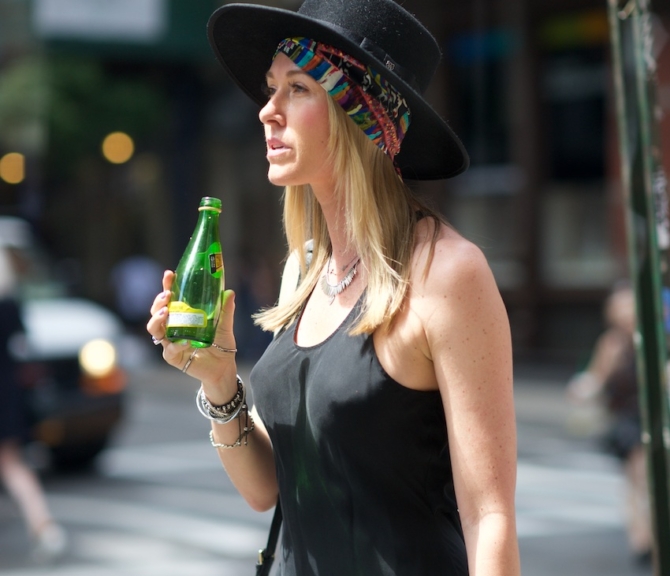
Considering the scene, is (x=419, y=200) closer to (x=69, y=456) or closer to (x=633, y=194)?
(x=633, y=194)

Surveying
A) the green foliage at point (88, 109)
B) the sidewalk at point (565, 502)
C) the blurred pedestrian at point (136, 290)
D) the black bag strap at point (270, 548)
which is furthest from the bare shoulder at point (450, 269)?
the blurred pedestrian at point (136, 290)

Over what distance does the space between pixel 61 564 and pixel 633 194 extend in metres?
5.54

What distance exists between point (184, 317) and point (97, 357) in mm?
7800

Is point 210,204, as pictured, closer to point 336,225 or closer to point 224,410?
point 336,225

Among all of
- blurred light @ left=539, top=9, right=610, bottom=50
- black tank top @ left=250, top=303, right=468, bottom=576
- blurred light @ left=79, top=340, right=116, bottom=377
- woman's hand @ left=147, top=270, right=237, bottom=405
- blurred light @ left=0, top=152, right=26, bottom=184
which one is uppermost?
blurred light @ left=539, top=9, right=610, bottom=50

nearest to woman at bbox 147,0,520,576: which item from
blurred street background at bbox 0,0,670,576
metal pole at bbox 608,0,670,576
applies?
metal pole at bbox 608,0,670,576

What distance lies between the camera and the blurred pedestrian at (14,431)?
7.36 metres

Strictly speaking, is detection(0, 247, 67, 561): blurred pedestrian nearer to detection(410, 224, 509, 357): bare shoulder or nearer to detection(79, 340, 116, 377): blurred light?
detection(79, 340, 116, 377): blurred light

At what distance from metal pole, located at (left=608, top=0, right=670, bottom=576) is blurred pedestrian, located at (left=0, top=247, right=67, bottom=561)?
556 cm

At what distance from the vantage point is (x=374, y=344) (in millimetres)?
2066

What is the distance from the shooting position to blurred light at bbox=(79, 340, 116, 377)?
968 cm

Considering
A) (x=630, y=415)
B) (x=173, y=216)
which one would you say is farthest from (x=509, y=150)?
(x=630, y=415)

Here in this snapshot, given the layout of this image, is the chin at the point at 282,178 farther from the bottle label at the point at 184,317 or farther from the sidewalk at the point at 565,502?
the sidewalk at the point at 565,502

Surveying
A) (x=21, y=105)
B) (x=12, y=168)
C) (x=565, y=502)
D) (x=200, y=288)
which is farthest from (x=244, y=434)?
(x=21, y=105)
